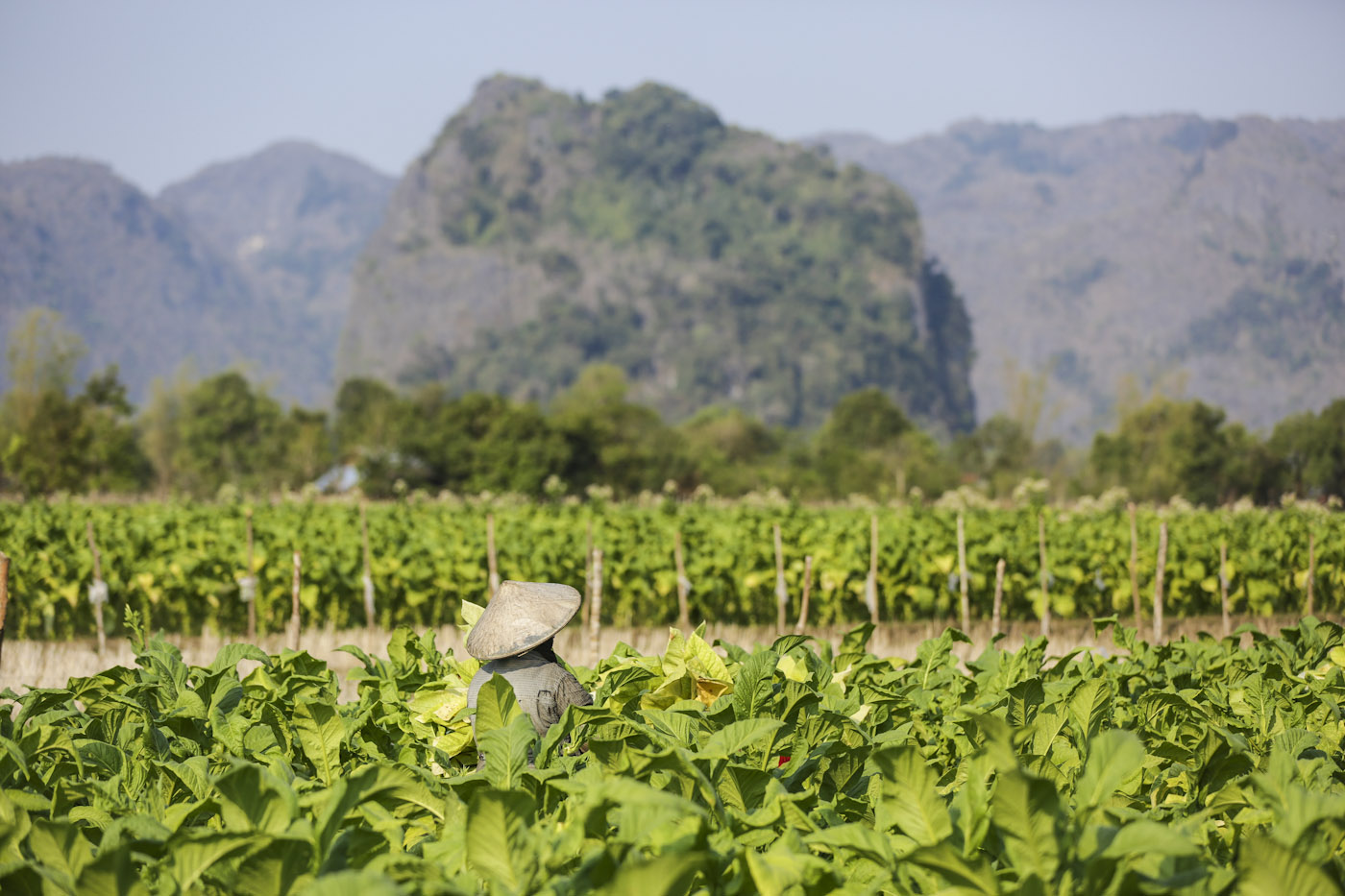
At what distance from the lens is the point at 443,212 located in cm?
19138

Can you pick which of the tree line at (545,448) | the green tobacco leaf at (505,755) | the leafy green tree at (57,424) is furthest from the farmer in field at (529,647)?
the leafy green tree at (57,424)

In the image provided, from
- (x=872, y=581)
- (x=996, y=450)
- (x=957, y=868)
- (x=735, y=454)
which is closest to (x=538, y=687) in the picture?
(x=957, y=868)

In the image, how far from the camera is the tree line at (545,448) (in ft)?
151

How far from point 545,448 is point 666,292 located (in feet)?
394

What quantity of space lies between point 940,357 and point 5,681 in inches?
7077

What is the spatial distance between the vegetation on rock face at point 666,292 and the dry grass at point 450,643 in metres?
142

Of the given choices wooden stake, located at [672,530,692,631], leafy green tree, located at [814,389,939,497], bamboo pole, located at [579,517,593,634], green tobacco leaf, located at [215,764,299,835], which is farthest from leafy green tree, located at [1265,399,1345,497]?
green tobacco leaf, located at [215,764,299,835]

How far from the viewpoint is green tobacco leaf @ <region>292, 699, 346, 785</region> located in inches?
115

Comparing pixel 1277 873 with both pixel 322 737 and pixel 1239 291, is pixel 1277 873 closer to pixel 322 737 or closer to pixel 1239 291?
pixel 322 737

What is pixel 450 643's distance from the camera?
11781 millimetres

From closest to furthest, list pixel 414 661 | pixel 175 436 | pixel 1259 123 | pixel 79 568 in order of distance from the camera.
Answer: pixel 414 661 → pixel 79 568 → pixel 175 436 → pixel 1259 123

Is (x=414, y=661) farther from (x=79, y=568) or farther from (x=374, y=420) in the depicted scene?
(x=374, y=420)

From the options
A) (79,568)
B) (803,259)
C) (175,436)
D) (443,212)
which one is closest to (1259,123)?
(803,259)

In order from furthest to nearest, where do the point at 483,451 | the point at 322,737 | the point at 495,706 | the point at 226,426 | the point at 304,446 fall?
the point at 226,426
the point at 304,446
the point at 483,451
the point at 322,737
the point at 495,706
